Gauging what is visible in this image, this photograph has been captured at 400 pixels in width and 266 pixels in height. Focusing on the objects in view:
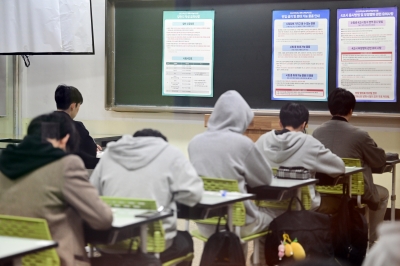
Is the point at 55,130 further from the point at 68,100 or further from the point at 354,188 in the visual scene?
the point at 354,188

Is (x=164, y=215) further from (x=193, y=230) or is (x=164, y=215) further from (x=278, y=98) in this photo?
(x=278, y=98)

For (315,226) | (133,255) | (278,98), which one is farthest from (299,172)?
(278,98)

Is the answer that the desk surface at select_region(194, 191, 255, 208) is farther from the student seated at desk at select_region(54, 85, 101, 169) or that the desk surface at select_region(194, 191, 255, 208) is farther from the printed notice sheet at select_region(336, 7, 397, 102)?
the printed notice sheet at select_region(336, 7, 397, 102)

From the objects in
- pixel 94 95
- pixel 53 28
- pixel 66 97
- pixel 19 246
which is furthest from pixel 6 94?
pixel 19 246

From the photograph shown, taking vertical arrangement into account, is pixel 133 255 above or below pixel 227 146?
below

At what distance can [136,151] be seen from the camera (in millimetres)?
2764

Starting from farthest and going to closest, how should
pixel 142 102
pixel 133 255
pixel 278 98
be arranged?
pixel 142 102
pixel 278 98
pixel 133 255

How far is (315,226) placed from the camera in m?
3.43

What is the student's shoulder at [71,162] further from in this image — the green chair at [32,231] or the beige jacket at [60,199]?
the green chair at [32,231]

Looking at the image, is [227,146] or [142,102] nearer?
[227,146]

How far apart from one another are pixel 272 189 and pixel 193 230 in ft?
1.62

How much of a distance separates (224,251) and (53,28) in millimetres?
3724

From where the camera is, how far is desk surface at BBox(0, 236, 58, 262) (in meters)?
1.85

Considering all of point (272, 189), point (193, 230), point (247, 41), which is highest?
point (247, 41)
